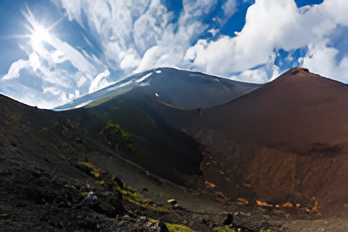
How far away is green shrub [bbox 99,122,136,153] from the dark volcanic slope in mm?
12217

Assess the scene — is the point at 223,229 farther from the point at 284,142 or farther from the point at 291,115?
the point at 291,115

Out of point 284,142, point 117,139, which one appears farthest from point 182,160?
point 284,142

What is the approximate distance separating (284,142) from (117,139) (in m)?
27.0

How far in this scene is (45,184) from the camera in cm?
917

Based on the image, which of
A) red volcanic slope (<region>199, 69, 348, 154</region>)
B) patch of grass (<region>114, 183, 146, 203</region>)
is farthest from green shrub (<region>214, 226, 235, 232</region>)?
red volcanic slope (<region>199, 69, 348, 154</region>)

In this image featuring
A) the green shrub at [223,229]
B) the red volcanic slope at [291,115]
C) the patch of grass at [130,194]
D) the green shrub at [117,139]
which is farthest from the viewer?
the red volcanic slope at [291,115]

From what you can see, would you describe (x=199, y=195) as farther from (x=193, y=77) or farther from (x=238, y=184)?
(x=193, y=77)

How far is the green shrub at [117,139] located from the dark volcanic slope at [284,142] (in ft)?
40.1

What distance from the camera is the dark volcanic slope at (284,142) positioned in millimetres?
26219

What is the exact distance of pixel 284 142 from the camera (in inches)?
1388

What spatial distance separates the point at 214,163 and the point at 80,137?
67.7ft

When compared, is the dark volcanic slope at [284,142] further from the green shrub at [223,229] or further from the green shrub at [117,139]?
the green shrub at [223,229]

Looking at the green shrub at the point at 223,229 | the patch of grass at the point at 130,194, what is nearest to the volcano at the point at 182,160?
the patch of grass at the point at 130,194

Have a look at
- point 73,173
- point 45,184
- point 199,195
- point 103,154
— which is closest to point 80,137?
point 103,154
